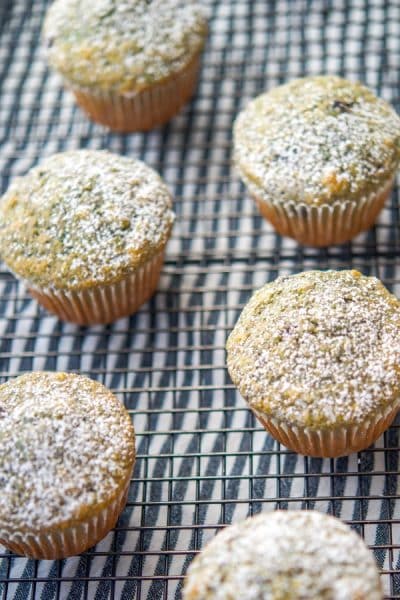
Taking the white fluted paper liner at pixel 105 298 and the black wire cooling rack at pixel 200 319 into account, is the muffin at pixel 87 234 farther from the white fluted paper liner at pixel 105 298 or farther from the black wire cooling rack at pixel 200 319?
the black wire cooling rack at pixel 200 319

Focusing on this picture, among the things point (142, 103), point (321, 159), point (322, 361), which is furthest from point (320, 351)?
point (142, 103)

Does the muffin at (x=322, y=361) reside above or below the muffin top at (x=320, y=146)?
below

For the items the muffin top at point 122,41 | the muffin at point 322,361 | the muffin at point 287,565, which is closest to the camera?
the muffin at point 287,565

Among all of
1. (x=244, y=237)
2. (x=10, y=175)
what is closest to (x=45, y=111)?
(x=10, y=175)

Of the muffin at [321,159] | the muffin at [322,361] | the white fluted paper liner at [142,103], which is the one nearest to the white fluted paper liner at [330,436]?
the muffin at [322,361]

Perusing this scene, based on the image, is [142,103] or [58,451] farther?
[142,103]

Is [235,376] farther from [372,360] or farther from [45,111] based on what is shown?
[45,111]

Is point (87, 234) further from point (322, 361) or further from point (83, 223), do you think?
point (322, 361)
